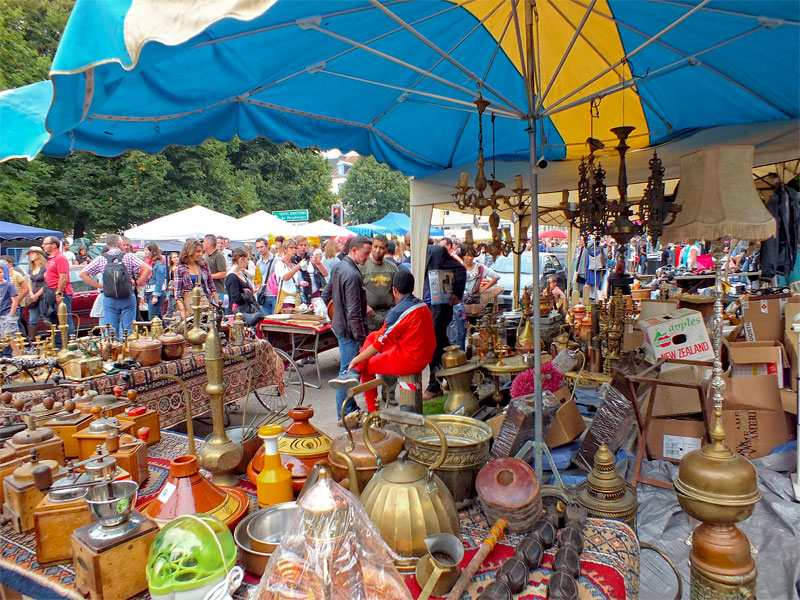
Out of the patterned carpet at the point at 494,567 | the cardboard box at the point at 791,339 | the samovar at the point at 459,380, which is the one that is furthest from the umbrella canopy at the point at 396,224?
the patterned carpet at the point at 494,567

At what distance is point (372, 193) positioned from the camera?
3725cm

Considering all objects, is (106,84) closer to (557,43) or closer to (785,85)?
(557,43)

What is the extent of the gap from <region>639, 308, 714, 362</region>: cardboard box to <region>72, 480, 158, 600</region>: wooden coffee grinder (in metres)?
2.97

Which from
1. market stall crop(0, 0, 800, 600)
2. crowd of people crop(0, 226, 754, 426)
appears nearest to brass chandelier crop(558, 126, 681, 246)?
market stall crop(0, 0, 800, 600)

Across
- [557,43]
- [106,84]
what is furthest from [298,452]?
[557,43]

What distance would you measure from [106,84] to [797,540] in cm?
379

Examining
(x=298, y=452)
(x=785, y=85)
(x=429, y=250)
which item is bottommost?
(x=298, y=452)

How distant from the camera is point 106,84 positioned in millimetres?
1622

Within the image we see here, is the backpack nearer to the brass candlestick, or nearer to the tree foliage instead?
the brass candlestick

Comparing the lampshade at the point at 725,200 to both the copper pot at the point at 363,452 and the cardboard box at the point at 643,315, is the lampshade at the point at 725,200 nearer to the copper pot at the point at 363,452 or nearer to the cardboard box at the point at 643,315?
the cardboard box at the point at 643,315

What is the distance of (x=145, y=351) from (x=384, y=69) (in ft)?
9.29

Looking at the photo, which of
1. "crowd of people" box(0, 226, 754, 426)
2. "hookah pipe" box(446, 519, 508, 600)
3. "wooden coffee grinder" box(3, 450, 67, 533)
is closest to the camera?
"hookah pipe" box(446, 519, 508, 600)

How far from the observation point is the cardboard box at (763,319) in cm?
373

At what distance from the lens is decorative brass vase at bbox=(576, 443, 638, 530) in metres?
2.23
